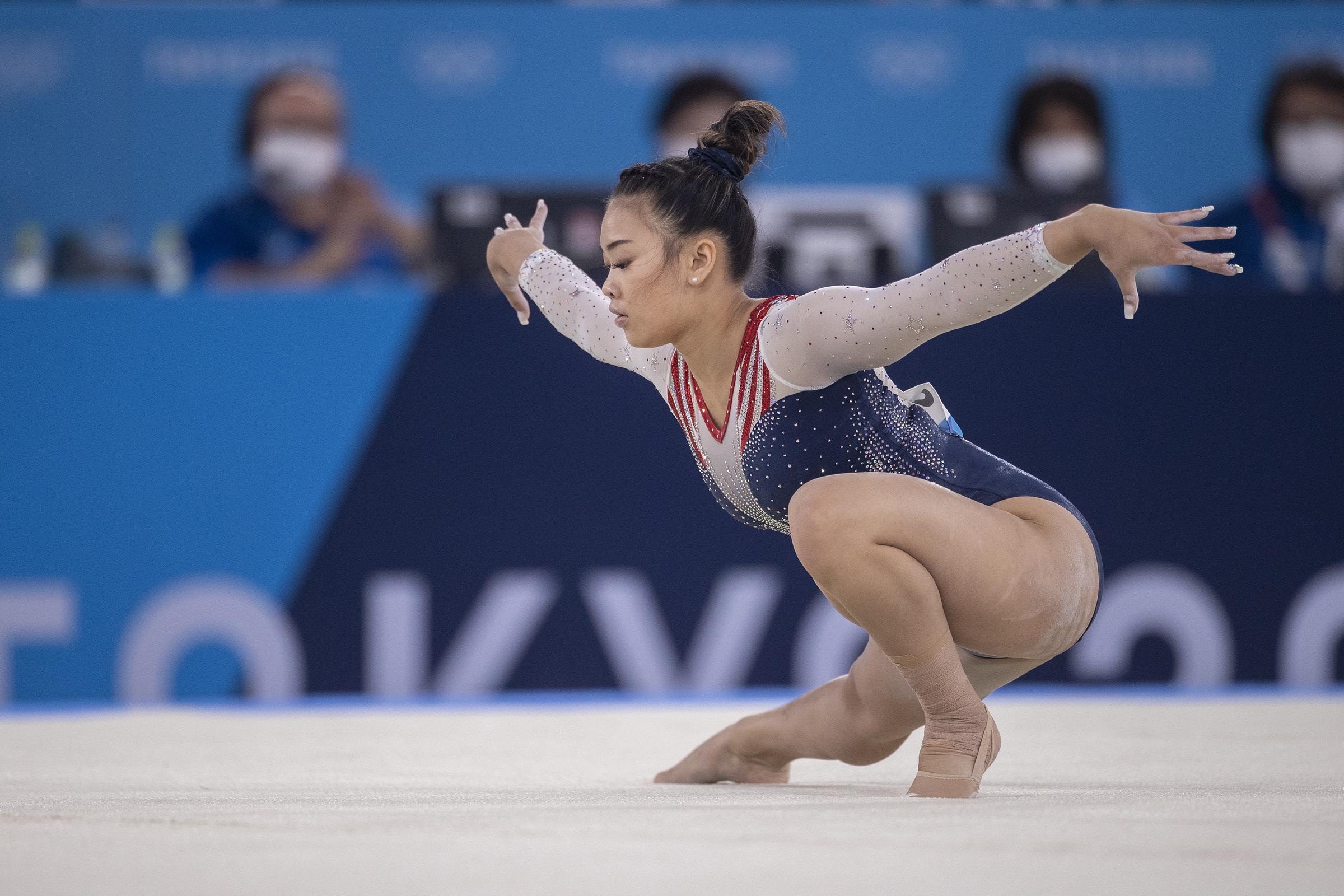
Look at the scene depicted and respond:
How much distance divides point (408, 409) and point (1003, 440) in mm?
1468

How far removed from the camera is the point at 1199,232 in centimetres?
154

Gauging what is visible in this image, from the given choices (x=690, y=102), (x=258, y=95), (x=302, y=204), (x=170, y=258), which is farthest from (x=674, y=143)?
(x=170, y=258)

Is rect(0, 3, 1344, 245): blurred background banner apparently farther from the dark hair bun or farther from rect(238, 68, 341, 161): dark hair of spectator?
the dark hair bun

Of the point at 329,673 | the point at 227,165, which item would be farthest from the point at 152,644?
the point at 227,165

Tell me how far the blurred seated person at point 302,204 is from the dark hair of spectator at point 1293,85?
3432 millimetres

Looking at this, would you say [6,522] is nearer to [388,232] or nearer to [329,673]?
[329,673]

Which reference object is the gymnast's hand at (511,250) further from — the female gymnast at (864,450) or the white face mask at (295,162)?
the white face mask at (295,162)

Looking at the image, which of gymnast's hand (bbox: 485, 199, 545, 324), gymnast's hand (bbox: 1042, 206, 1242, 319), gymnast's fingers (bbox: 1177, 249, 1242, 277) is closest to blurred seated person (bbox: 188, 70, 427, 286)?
gymnast's hand (bbox: 485, 199, 545, 324)

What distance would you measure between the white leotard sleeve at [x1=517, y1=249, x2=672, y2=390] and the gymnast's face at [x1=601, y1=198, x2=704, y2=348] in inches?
4.1

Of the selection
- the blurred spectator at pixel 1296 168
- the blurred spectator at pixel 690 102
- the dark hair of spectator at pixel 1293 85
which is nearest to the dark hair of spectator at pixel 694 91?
the blurred spectator at pixel 690 102

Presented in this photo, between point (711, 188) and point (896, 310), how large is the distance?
0.35m

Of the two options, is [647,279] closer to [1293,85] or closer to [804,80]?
[804,80]

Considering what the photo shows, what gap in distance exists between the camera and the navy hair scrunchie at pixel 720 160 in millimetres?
1898

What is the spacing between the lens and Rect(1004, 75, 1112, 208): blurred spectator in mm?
5652
